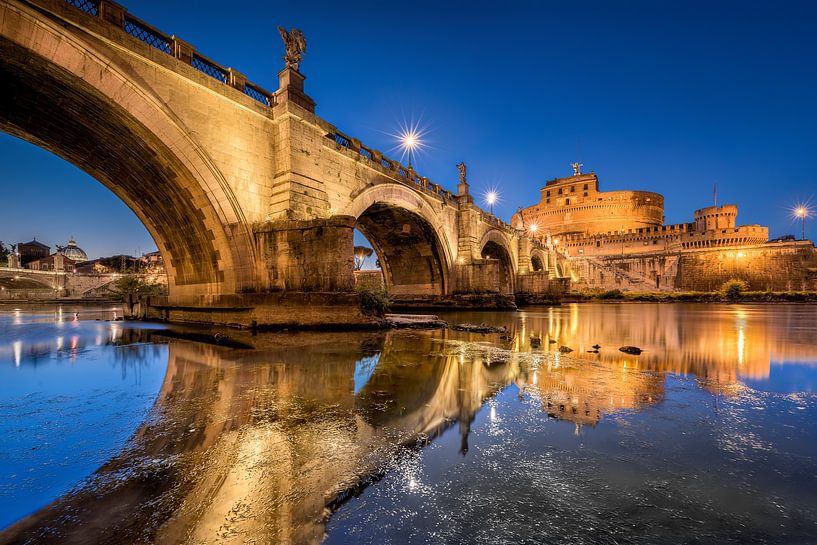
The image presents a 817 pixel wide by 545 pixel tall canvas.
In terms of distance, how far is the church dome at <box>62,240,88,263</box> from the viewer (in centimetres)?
9209

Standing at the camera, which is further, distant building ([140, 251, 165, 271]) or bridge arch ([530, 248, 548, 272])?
distant building ([140, 251, 165, 271])

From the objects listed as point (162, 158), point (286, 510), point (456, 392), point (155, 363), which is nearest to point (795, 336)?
point (456, 392)

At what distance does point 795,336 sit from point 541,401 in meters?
9.26

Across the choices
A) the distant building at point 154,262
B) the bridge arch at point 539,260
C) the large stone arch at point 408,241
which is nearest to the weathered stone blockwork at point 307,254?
the large stone arch at point 408,241

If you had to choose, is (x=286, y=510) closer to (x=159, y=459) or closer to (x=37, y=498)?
(x=159, y=459)

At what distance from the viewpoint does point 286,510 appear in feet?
5.21

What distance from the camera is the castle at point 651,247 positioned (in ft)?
135

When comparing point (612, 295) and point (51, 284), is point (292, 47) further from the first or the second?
point (51, 284)

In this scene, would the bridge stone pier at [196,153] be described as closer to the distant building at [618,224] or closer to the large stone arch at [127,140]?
the large stone arch at [127,140]

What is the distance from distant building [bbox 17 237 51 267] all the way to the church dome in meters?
4.10

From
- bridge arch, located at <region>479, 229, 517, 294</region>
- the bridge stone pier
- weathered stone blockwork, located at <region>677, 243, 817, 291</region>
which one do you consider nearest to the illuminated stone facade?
weathered stone blockwork, located at <region>677, 243, 817, 291</region>

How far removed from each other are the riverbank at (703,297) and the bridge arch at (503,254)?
6.49 metres

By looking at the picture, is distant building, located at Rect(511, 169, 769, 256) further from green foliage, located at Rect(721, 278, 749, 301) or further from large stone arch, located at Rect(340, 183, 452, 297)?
large stone arch, located at Rect(340, 183, 452, 297)

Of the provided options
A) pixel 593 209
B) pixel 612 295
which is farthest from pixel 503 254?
pixel 593 209
